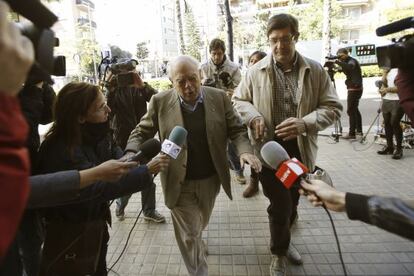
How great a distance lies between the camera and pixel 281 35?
8.95ft

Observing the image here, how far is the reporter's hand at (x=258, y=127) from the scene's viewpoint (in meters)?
2.63

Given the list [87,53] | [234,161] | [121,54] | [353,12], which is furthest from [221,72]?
[353,12]

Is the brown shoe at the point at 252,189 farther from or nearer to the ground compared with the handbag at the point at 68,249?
nearer to the ground

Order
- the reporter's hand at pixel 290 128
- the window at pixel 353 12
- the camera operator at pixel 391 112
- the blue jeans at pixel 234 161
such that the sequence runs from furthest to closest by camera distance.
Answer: the window at pixel 353 12
the camera operator at pixel 391 112
the blue jeans at pixel 234 161
the reporter's hand at pixel 290 128

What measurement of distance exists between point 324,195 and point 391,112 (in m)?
5.43

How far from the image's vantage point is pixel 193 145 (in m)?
2.65

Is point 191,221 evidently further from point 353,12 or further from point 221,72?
point 353,12

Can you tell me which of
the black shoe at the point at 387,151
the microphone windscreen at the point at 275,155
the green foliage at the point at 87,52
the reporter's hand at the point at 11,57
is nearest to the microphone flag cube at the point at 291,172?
the microphone windscreen at the point at 275,155

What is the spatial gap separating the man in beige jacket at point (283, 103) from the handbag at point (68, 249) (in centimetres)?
139

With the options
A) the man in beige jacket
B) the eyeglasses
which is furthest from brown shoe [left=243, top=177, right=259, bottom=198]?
the eyeglasses

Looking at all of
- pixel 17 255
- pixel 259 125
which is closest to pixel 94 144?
pixel 17 255

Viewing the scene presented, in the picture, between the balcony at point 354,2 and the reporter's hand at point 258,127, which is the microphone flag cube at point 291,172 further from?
the balcony at point 354,2

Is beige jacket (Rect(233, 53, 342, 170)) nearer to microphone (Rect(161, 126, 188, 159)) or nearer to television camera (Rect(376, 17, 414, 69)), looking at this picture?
microphone (Rect(161, 126, 188, 159))

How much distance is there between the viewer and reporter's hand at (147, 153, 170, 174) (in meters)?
2.02
